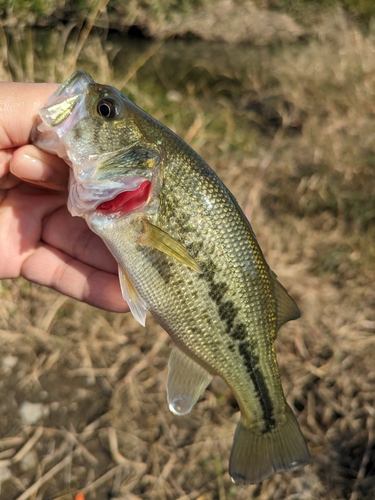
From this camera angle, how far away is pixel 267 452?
7.88ft

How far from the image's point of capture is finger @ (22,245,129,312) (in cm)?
277

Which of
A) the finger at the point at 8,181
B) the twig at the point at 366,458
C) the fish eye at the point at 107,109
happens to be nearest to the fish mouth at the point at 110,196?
the fish eye at the point at 107,109

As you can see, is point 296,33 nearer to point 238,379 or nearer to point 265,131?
point 265,131

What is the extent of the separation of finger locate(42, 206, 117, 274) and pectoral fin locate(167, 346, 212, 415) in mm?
728

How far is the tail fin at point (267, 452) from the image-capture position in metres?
2.37

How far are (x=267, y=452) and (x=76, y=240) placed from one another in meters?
1.63

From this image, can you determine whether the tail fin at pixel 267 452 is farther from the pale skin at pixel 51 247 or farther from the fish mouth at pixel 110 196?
the fish mouth at pixel 110 196

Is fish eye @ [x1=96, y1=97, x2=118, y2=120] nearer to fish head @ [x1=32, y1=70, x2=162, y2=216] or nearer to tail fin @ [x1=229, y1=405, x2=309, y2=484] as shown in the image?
fish head @ [x1=32, y1=70, x2=162, y2=216]

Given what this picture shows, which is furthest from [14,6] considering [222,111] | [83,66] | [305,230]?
[305,230]

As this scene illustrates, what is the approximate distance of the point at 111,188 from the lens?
213 cm

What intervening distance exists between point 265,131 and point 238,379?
17.9ft

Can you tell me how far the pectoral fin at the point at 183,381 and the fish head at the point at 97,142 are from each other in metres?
0.85

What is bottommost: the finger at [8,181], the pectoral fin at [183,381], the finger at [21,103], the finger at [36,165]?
the pectoral fin at [183,381]

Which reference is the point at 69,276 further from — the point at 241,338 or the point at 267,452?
the point at 267,452
